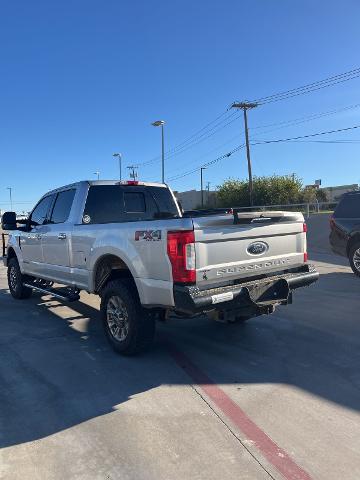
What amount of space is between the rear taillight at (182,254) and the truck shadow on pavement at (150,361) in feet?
3.47

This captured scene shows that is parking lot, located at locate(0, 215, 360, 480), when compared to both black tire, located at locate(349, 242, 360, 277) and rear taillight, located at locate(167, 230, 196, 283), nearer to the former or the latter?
rear taillight, located at locate(167, 230, 196, 283)

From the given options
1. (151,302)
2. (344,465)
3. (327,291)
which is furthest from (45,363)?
(327,291)

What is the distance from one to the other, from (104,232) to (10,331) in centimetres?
233

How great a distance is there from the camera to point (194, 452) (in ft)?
10.4

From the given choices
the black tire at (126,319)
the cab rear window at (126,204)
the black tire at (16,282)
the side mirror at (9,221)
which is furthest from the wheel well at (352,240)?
the side mirror at (9,221)

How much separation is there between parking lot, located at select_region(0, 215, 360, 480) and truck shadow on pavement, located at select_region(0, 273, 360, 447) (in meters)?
0.02

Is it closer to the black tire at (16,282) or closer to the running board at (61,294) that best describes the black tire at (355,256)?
the running board at (61,294)

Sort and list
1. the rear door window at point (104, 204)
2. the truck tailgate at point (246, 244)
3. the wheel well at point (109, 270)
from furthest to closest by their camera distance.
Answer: the rear door window at point (104, 204)
the wheel well at point (109, 270)
the truck tailgate at point (246, 244)

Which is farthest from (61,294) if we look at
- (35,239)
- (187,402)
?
(187,402)

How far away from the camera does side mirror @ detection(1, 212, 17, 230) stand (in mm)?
7738

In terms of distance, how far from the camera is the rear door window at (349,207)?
10328 millimetres

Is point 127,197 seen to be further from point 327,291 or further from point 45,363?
point 327,291

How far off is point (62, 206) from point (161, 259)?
9.62 feet

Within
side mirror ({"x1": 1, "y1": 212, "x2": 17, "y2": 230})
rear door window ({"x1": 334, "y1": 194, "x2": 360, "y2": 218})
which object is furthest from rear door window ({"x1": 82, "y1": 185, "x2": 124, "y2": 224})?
rear door window ({"x1": 334, "y1": 194, "x2": 360, "y2": 218})
